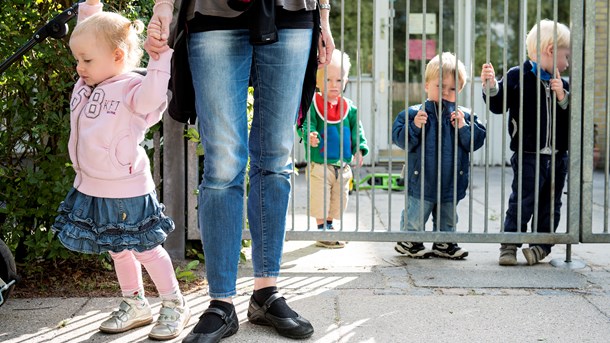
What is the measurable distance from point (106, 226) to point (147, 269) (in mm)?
269

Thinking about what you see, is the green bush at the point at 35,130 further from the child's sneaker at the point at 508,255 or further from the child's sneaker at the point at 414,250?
the child's sneaker at the point at 508,255

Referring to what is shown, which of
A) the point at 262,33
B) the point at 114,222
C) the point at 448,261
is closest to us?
the point at 262,33

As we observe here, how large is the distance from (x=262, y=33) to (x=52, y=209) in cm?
160

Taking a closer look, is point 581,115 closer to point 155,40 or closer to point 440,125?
point 440,125

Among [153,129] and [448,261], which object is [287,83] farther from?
[448,261]

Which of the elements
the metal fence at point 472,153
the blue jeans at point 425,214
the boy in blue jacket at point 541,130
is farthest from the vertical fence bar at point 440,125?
the boy in blue jacket at point 541,130

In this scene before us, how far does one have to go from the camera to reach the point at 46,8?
4117 millimetres

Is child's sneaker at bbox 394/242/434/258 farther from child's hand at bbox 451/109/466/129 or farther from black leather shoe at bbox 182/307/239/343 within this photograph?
black leather shoe at bbox 182/307/239/343

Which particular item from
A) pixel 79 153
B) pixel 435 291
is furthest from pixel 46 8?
pixel 435 291

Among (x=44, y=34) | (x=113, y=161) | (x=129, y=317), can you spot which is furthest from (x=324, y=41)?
(x=129, y=317)

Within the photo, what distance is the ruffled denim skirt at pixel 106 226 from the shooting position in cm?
328

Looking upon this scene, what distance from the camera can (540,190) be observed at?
4957mm

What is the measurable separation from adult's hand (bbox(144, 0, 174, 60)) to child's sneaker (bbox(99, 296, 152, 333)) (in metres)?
1.02

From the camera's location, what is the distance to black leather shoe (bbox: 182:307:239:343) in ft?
10.2
